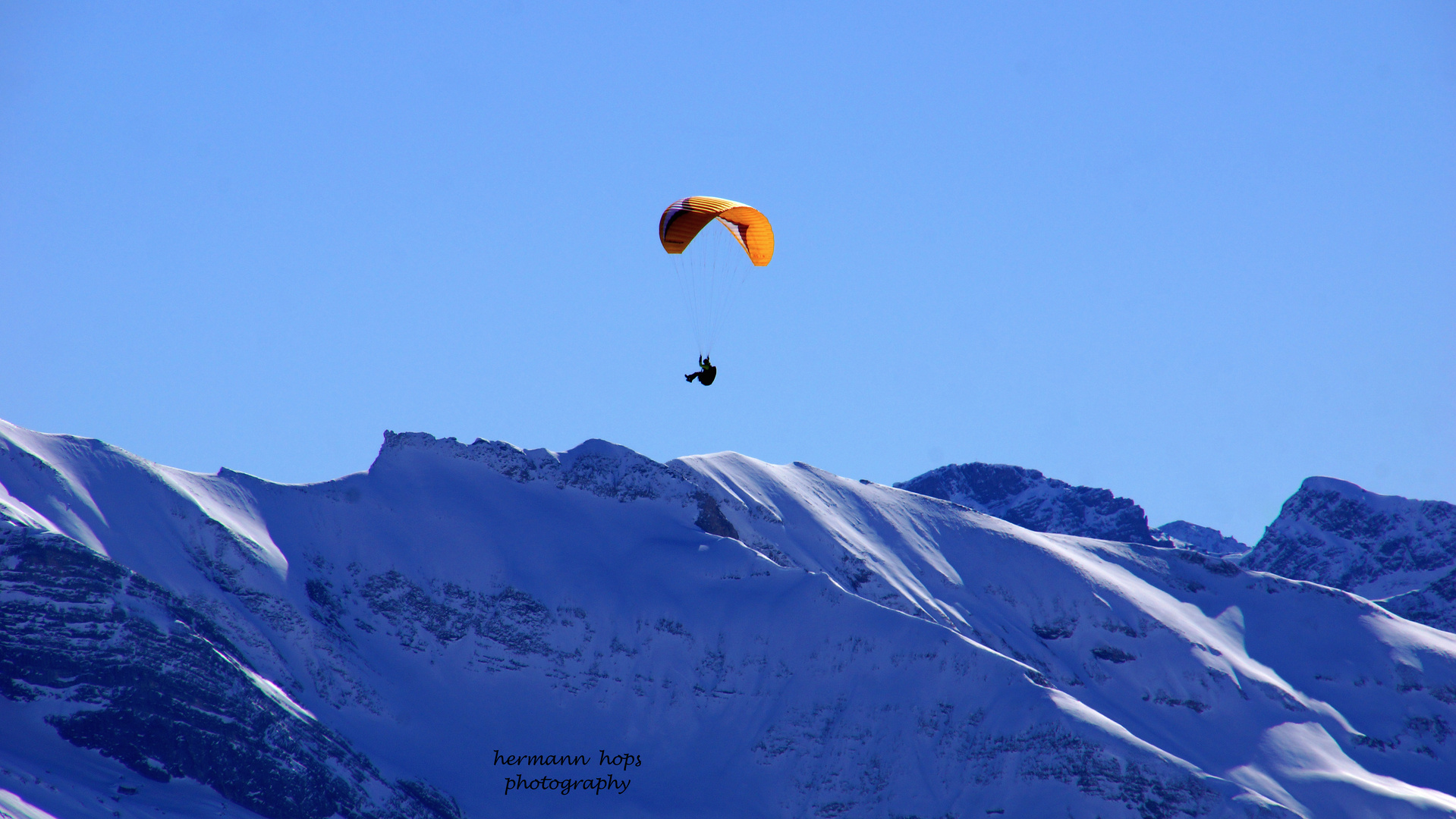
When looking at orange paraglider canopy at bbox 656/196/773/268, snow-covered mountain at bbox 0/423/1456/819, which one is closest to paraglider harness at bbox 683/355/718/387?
orange paraglider canopy at bbox 656/196/773/268

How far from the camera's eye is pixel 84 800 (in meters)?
→ 120

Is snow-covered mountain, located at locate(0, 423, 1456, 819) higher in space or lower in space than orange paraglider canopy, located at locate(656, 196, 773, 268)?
lower

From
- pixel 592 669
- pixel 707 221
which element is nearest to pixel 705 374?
pixel 707 221

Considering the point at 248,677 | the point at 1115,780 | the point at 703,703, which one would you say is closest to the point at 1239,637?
the point at 1115,780

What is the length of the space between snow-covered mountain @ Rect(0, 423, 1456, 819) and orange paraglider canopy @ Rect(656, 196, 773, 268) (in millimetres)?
73594

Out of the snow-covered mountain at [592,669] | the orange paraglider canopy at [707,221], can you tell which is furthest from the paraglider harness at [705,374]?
the snow-covered mountain at [592,669]

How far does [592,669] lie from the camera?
162 meters

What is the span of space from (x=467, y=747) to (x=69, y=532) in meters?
44.3

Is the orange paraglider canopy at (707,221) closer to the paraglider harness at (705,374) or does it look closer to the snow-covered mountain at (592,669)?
the paraglider harness at (705,374)

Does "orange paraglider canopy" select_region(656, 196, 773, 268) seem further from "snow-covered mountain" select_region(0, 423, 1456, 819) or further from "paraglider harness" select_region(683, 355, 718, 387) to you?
"snow-covered mountain" select_region(0, 423, 1456, 819)

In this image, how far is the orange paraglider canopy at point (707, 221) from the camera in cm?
8256

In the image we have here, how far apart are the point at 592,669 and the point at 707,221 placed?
291 feet

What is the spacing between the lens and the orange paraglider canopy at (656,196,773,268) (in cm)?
8256

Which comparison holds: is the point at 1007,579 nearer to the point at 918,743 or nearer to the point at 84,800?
the point at 918,743
